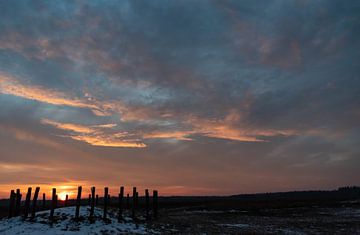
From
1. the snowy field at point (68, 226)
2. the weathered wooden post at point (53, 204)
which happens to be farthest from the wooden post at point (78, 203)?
the weathered wooden post at point (53, 204)

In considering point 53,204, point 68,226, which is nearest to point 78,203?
point 53,204

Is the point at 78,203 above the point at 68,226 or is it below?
above

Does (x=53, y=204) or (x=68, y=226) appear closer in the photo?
(x=68, y=226)

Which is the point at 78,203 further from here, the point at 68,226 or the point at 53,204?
the point at 68,226

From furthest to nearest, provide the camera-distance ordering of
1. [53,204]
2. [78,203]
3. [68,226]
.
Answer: [78,203] < [53,204] < [68,226]

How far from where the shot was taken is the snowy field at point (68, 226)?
2547cm

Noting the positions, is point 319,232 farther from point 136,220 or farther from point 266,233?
point 136,220

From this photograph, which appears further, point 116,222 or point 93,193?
point 93,193

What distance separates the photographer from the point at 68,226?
27.2 m

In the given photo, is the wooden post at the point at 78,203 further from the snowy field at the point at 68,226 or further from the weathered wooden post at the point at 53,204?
the weathered wooden post at the point at 53,204

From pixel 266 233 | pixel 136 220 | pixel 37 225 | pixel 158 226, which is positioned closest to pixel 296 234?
pixel 266 233

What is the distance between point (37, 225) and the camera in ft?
87.5

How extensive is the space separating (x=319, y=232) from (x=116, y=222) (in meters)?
17.8

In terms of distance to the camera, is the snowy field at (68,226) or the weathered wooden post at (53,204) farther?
the weathered wooden post at (53,204)
